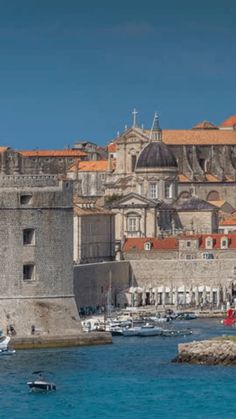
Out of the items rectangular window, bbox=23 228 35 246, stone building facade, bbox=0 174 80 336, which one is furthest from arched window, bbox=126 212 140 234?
rectangular window, bbox=23 228 35 246

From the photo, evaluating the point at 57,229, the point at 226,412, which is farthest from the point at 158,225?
the point at 226,412

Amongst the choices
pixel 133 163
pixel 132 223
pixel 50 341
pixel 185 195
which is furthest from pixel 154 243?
pixel 50 341

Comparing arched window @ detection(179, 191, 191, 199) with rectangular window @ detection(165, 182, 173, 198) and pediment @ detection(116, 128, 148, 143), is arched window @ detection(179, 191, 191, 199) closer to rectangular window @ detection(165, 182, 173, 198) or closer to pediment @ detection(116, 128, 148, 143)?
rectangular window @ detection(165, 182, 173, 198)

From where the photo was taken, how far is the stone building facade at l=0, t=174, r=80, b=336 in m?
69.3

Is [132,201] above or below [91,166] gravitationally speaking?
below

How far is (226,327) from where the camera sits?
85.9m

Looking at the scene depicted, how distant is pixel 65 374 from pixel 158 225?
4928cm

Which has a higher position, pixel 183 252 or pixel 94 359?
pixel 183 252

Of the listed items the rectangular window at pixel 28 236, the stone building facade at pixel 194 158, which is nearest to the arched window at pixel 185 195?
the stone building facade at pixel 194 158

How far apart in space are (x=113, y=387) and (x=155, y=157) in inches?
2346

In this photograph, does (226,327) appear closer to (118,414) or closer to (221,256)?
(221,256)

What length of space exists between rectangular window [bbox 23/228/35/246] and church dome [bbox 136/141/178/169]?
52.2 m

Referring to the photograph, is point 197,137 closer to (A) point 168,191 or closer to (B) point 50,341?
(A) point 168,191

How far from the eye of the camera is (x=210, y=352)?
6738 cm
